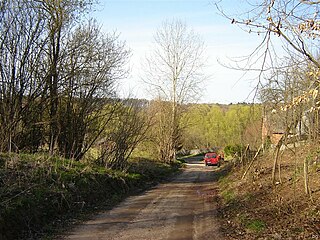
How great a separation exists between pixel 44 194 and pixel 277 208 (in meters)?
6.67

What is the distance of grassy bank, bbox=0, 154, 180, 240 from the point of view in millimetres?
9200

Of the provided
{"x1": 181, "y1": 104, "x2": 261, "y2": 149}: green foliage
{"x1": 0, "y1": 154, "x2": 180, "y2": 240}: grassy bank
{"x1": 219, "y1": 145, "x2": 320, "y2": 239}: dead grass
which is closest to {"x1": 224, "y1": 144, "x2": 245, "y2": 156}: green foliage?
{"x1": 181, "y1": 104, "x2": 261, "y2": 149}: green foliage

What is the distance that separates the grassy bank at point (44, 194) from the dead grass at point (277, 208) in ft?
15.2

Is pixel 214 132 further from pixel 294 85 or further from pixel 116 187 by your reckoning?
pixel 294 85

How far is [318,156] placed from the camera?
528 inches

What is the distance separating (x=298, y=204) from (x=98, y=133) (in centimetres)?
1338

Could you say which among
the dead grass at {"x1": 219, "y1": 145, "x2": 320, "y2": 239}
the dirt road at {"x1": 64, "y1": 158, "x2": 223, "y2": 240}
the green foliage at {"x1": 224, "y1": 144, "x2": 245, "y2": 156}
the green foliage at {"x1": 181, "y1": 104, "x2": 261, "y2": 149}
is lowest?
the dirt road at {"x1": 64, "y1": 158, "x2": 223, "y2": 240}

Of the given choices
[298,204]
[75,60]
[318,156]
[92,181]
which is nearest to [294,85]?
[318,156]

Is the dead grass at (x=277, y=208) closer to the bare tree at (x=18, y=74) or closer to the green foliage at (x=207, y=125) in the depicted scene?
the bare tree at (x=18, y=74)

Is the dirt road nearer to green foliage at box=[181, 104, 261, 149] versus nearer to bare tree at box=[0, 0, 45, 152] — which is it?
bare tree at box=[0, 0, 45, 152]

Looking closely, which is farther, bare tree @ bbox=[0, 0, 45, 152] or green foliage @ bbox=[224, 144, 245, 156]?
green foliage @ bbox=[224, 144, 245, 156]

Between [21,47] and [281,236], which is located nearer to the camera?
[281,236]

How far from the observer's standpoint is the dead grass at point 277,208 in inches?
364

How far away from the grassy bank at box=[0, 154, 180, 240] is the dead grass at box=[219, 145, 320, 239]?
462 centimetres
